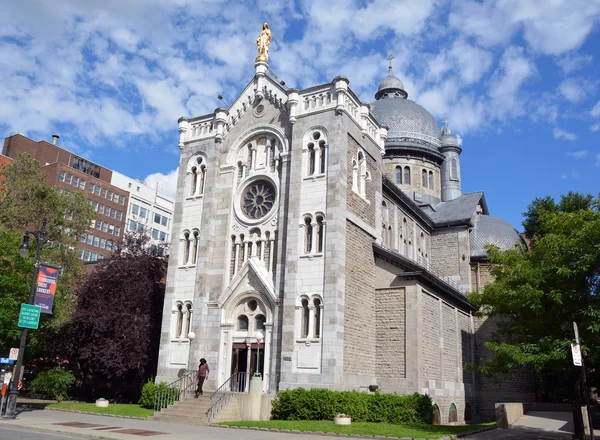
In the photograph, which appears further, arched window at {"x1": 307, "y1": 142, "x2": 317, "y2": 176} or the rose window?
the rose window

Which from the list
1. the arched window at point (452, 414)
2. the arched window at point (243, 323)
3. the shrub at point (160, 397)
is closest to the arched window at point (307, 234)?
the arched window at point (243, 323)

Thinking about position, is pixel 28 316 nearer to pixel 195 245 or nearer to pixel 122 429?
pixel 122 429

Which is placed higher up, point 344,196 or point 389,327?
point 344,196

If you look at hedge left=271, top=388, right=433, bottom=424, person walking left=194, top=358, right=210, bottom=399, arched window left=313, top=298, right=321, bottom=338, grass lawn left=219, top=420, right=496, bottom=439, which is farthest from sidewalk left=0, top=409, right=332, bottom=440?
arched window left=313, top=298, right=321, bottom=338

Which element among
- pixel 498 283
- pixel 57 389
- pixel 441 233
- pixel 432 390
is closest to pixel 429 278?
pixel 432 390

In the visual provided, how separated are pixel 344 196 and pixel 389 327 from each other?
7269 mm

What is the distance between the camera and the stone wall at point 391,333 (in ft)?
93.0

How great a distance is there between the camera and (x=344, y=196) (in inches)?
1117

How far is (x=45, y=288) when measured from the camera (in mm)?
23219

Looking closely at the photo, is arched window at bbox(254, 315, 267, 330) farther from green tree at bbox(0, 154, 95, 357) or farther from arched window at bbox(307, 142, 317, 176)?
green tree at bbox(0, 154, 95, 357)

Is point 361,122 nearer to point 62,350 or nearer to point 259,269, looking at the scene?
point 259,269

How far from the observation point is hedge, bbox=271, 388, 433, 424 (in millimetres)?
23875

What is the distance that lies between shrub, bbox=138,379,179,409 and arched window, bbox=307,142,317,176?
1293 cm

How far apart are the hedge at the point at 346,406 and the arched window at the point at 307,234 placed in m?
7.11
